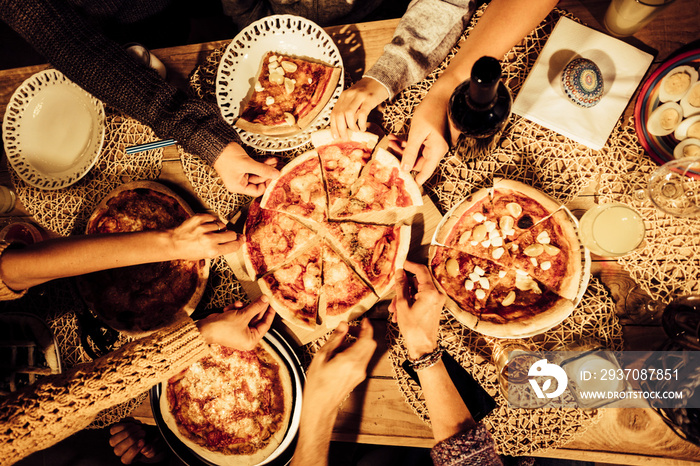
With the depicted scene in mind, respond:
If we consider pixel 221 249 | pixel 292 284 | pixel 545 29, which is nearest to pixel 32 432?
pixel 221 249

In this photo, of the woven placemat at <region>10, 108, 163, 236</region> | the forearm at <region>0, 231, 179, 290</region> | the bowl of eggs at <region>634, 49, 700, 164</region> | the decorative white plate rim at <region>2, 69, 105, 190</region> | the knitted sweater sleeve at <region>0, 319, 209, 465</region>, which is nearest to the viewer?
the knitted sweater sleeve at <region>0, 319, 209, 465</region>

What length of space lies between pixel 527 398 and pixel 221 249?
2081 millimetres

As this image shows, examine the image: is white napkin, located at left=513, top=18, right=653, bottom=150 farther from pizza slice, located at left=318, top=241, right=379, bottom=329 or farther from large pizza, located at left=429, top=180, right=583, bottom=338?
pizza slice, located at left=318, top=241, right=379, bottom=329

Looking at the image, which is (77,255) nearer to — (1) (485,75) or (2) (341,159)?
(2) (341,159)

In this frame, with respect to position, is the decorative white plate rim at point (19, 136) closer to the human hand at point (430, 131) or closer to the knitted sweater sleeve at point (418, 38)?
the knitted sweater sleeve at point (418, 38)

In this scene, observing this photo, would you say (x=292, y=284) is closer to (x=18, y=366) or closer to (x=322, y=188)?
(x=322, y=188)

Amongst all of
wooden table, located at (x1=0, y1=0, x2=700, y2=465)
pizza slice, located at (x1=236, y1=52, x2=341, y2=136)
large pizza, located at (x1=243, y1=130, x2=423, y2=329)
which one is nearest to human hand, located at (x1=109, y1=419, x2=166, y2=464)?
wooden table, located at (x1=0, y1=0, x2=700, y2=465)

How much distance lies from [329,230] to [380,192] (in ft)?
1.43

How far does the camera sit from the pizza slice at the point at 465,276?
85.6 inches

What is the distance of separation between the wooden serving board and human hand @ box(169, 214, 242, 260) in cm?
18

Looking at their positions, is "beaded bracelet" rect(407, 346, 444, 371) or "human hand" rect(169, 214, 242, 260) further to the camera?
"human hand" rect(169, 214, 242, 260)

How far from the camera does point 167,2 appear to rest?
2.91 meters

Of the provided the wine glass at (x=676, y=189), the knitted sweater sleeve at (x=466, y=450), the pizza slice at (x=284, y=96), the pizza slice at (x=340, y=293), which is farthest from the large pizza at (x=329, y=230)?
the wine glass at (x=676, y=189)

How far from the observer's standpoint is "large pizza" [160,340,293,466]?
7.75 ft
